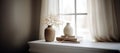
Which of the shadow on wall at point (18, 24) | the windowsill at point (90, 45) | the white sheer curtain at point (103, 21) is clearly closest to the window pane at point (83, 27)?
the white sheer curtain at point (103, 21)

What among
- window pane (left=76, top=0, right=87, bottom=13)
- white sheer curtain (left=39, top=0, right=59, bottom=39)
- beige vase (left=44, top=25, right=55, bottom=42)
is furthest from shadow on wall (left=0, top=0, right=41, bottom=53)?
window pane (left=76, top=0, right=87, bottom=13)

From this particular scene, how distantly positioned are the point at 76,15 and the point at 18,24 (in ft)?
2.96

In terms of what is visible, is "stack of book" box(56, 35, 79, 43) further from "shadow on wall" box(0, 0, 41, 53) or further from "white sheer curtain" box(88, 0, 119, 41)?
"shadow on wall" box(0, 0, 41, 53)

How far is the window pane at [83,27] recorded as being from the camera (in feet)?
7.46

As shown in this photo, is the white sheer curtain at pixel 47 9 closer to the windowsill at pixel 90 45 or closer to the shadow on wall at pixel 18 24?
the shadow on wall at pixel 18 24

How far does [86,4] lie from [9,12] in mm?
1120

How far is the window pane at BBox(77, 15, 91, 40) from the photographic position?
2.27 metres

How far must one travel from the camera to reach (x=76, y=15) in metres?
2.41

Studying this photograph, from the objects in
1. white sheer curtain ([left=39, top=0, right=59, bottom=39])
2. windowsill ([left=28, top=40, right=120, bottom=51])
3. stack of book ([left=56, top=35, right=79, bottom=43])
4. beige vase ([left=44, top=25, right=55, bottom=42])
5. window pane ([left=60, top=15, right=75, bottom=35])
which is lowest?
windowsill ([left=28, top=40, right=120, bottom=51])

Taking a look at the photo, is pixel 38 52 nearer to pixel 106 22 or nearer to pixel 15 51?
pixel 15 51

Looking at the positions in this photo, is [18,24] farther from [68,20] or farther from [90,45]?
Result: [90,45]

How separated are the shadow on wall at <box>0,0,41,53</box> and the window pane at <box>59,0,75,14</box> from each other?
14.9 inches

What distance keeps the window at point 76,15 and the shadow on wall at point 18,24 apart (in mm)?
430

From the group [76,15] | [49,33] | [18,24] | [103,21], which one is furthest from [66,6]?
[18,24]
